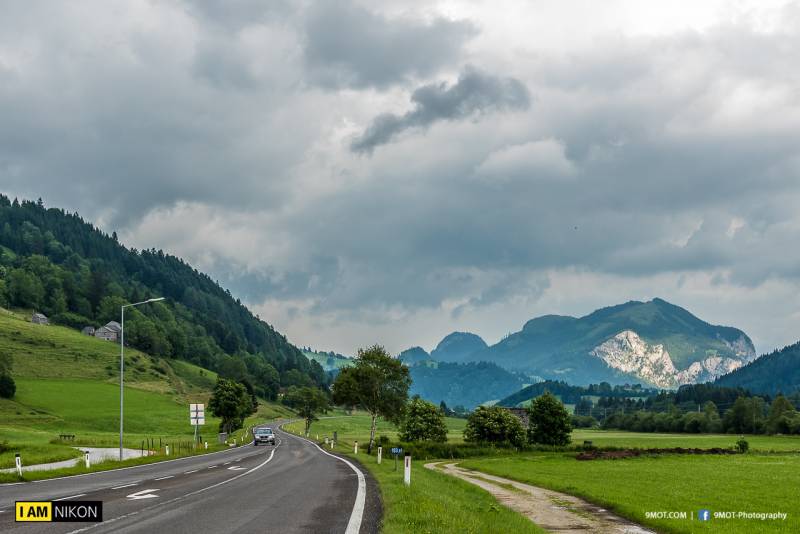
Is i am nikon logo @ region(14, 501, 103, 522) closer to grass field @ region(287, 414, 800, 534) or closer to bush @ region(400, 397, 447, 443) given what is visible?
grass field @ region(287, 414, 800, 534)

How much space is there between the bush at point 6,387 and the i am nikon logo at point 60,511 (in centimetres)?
14355

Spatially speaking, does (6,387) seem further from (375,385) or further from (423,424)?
(375,385)

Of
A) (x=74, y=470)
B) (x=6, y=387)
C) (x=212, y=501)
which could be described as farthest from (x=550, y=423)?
(x=6, y=387)

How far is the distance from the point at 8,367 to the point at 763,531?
165849 mm

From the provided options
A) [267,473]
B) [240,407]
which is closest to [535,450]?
[240,407]

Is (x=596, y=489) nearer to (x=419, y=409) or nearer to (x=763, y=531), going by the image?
(x=763, y=531)

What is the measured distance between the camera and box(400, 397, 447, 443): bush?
11438cm

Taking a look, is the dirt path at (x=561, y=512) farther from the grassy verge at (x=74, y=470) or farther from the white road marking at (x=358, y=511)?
the grassy verge at (x=74, y=470)

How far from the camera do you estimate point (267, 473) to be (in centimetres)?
3581

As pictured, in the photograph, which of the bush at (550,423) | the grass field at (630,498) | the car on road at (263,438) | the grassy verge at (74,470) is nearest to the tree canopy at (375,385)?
the car on road at (263,438)

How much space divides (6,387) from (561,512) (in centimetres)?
14582

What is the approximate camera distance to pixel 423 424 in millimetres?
114875

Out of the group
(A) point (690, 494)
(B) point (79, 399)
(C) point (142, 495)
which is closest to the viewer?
(C) point (142, 495)

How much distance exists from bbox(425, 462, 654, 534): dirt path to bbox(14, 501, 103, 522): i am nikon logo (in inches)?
601
